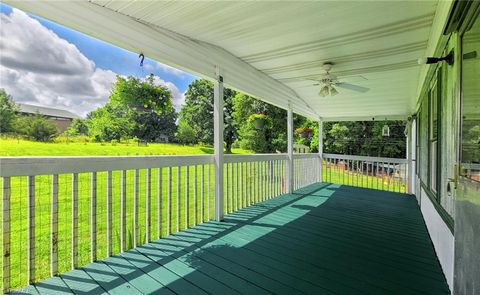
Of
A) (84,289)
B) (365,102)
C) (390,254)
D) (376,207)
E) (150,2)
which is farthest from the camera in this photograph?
(365,102)

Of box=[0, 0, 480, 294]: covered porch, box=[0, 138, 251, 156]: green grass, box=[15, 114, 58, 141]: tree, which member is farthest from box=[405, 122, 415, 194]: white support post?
box=[15, 114, 58, 141]: tree

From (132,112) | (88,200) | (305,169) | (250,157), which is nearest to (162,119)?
(132,112)

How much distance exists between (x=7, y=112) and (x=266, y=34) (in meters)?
3.30

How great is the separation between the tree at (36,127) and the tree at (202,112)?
2.55 m

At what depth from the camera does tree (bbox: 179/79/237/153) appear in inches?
241

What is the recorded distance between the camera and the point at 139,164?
9.01 ft

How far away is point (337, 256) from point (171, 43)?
3114 mm

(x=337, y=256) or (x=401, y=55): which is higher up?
(x=401, y=55)

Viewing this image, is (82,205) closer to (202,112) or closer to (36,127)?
(36,127)

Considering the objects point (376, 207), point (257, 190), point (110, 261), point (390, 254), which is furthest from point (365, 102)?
point (110, 261)

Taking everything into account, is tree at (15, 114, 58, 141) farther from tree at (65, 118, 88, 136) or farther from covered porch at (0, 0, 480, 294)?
covered porch at (0, 0, 480, 294)

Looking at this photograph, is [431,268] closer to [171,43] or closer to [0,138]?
[171,43]

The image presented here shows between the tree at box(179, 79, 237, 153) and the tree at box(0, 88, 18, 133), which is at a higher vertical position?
the tree at box(179, 79, 237, 153)

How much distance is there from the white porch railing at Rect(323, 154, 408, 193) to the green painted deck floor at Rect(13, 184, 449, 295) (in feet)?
12.3
